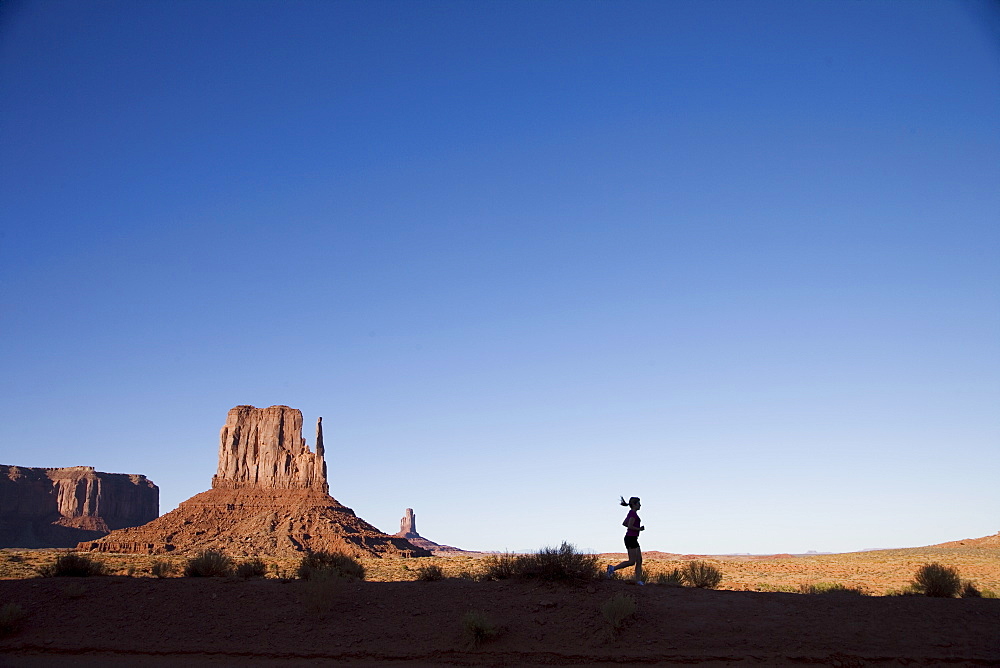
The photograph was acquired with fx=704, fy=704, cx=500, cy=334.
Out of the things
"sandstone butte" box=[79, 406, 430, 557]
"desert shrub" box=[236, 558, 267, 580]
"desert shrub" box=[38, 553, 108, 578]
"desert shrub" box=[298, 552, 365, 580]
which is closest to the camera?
"desert shrub" box=[298, 552, 365, 580]

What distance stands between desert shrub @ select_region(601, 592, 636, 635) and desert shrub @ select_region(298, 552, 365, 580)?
719cm

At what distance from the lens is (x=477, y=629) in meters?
12.2

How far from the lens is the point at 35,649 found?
512 inches

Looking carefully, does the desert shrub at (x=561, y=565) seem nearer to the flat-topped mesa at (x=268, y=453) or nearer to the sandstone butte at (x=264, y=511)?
the sandstone butte at (x=264, y=511)

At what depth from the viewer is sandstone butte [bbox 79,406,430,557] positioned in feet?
283

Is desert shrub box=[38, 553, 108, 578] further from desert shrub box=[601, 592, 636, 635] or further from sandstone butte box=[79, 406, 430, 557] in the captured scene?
sandstone butte box=[79, 406, 430, 557]

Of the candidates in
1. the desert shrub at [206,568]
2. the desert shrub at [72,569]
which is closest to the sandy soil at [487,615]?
the desert shrub at [206,568]

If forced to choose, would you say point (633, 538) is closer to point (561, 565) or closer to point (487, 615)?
point (561, 565)

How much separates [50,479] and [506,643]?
197m

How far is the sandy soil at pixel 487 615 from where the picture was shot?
37.5 ft

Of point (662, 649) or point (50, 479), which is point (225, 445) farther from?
point (662, 649)

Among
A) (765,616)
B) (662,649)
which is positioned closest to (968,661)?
(765,616)

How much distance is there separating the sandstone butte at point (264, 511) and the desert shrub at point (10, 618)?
173 ft

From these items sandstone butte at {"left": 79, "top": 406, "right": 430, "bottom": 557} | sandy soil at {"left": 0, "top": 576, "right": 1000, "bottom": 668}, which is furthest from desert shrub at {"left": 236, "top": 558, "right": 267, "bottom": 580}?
sandstone butte at {"left": 79, "top": 406, "right": 430, "bottom": 557}
